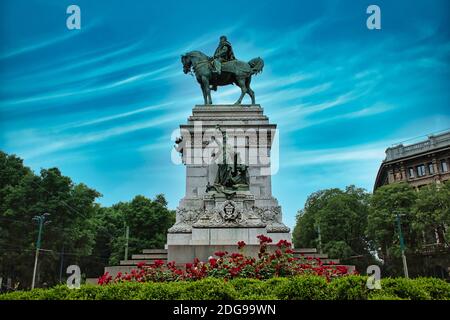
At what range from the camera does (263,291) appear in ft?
27.2

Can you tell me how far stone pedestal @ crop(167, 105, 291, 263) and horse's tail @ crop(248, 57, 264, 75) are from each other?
2330 millimetres

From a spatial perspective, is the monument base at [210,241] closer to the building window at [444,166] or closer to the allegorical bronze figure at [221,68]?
the allegorical bronze figure at [221,68]

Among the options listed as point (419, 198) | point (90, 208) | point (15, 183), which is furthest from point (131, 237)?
point (419, 198)

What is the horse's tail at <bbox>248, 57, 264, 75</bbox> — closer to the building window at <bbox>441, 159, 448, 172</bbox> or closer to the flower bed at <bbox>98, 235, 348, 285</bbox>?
the flower bed at <bbox>98, 235, 348, 285</bbox>

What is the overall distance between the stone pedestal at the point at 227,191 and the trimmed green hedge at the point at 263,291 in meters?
7.74

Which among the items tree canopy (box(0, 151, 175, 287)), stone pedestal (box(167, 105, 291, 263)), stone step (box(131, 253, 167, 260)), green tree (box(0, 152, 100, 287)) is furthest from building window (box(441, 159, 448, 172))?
stone step (box(131, 253, 167, 260))

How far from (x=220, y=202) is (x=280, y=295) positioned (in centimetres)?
988

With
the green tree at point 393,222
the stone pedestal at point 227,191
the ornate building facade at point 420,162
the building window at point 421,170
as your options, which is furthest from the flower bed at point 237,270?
the building window at point 421,170

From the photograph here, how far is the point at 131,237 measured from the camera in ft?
169

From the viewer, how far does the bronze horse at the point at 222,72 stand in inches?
890

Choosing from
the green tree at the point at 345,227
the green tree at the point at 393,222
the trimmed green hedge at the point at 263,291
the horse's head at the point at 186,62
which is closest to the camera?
the trimmed green hedge at the point at 263,291

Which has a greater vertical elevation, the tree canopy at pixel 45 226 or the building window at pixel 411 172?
the building window at pixel 411 172

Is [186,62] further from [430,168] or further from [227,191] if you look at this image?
[430,168]
